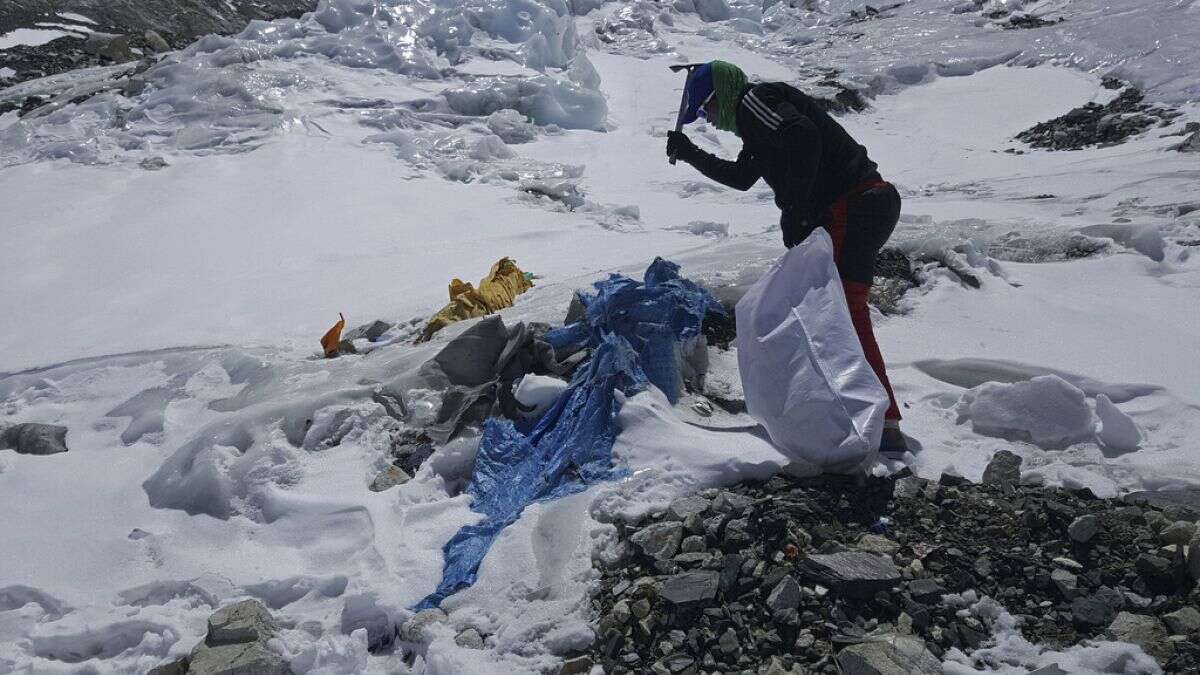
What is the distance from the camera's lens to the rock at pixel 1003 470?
2.52m

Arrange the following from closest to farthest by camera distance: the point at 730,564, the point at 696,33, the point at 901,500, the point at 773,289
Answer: the point at 730,564
the point at 901,500
the point at 773,289
the point at 696,33

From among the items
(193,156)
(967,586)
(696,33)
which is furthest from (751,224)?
(696,33)

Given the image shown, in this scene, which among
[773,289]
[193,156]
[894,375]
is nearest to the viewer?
[773,289]

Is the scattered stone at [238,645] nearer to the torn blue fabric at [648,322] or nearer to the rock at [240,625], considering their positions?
the rock at [240,625]

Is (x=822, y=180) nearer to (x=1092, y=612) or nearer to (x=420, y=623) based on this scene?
(x=1092, y=612)

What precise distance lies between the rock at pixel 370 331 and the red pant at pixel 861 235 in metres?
2.61

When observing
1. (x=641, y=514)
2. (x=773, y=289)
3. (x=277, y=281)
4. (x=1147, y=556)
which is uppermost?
(x=773, y=289)

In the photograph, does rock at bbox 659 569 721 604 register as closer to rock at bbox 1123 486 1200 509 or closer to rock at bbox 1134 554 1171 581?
rock at bbox 1134 554 1171 581

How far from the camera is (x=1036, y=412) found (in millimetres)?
2803

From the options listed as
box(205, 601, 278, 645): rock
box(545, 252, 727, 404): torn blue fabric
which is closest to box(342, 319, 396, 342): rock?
box(545, 252, 727, 404): torn blue fabric

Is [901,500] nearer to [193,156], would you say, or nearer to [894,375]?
[894,375]

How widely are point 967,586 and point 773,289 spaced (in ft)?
3.58

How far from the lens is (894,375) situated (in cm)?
341

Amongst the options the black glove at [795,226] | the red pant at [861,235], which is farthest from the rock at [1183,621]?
the black glove at [795,226]
